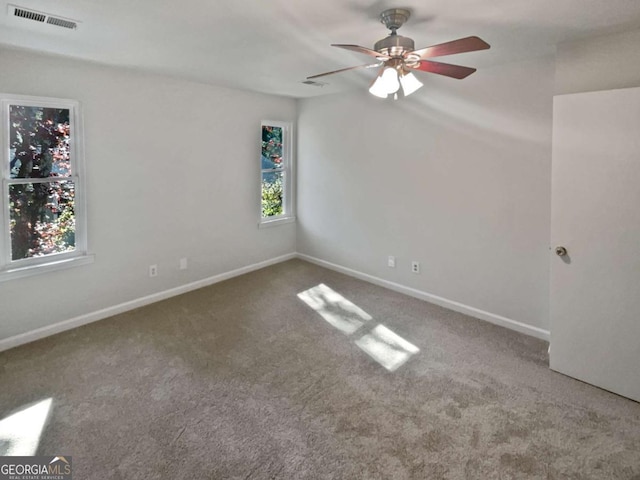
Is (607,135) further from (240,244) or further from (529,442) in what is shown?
(240,244)

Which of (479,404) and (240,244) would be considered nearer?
(479,404)

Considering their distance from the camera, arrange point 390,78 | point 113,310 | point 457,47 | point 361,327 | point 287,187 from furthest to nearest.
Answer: point 287,187
point 113,310
point 361,327
point 390,78
point 457,47

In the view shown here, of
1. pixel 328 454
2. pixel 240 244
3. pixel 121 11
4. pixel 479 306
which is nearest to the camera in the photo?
pixel 328 454

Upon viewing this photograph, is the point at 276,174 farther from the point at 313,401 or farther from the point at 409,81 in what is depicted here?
the point at 313,401

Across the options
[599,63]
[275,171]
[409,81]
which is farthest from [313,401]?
[275,171]

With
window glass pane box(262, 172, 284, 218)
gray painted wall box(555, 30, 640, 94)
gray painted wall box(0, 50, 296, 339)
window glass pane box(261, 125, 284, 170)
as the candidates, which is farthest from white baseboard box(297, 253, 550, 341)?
gray painted wall box(555, 30, 640, 94)

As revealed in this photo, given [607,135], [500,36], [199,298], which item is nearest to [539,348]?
[607,135]

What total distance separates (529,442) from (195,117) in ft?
13.7

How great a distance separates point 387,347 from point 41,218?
3.24 meters

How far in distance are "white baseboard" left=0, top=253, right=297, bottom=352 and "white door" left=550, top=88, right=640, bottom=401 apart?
11.8 ft

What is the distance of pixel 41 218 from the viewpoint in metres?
3.22

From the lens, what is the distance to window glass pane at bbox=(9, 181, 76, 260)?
122 inches

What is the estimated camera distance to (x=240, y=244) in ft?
16.0

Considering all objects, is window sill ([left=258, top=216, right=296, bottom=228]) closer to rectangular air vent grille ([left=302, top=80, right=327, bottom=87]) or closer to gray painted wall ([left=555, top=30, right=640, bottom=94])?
rectangular air vent grille ([left=302, top=80, right=327, bottom=87])
